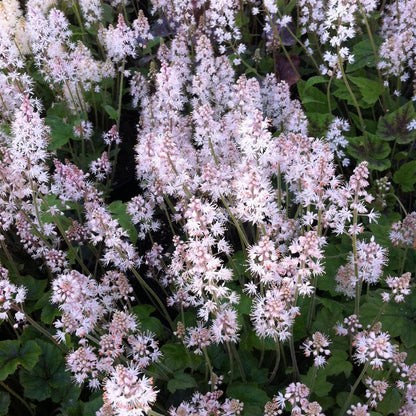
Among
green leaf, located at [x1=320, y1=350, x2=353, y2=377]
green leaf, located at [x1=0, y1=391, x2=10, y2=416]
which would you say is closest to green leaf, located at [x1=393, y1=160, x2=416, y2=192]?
green leaf, located at [x1=320, y1=350, x2=353, y2=377]

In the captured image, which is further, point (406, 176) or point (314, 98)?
point (314, 98)

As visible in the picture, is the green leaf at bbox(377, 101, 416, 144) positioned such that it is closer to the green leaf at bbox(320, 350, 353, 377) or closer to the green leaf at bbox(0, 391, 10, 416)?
the green leaf at bbox(320, 350, 353, 377)

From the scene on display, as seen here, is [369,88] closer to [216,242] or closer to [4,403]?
[216,242]

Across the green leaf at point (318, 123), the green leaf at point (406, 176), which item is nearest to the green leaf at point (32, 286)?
the green leaf at point (318, 123)

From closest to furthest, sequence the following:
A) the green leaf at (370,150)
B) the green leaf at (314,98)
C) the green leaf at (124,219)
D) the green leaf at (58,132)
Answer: the green leaf at (124,219) → the green leaf at (370,150) → the green leaf at (58,132) → the green leaf at (314,98)

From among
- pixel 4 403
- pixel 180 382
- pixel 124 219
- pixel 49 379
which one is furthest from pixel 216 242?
pixel 4 403

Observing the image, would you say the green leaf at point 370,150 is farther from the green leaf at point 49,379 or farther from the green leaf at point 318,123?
the green leaf at point 49,379

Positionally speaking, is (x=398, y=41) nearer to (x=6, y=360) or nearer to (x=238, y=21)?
(x=238, y=21)
